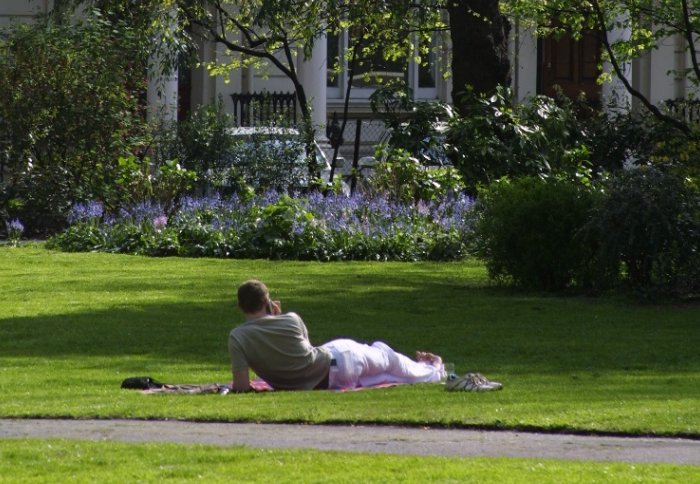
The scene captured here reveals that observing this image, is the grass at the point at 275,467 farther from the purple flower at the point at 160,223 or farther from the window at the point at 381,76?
the window at the point at 381,76

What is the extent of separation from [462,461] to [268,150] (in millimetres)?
17047

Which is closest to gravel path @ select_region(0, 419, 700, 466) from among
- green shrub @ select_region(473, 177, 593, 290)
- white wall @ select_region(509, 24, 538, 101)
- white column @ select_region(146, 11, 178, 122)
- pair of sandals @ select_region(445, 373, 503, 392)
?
pair of sandals @ select_region(445, 373, 503, 392)

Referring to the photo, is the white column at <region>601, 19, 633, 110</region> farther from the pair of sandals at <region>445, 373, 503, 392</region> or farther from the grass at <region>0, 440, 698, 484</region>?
the grass at <region>0, 440, 698, 484</region>

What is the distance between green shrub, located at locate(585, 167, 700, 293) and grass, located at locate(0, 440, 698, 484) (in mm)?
8460

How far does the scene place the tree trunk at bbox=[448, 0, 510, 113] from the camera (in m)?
22.9

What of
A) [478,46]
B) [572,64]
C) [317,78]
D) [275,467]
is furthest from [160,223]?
[572,64]

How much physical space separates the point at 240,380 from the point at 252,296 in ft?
1.86

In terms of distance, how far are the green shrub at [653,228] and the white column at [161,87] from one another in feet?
34.3

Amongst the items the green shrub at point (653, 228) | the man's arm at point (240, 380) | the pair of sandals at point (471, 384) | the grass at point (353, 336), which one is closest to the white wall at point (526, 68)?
the grass at point (353, 336)

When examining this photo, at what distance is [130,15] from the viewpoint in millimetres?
25688

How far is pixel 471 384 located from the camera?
34.1 feet

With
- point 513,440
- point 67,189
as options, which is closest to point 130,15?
point 67,189

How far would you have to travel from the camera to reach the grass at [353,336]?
9.52 m

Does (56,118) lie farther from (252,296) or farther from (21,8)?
(252,296)
